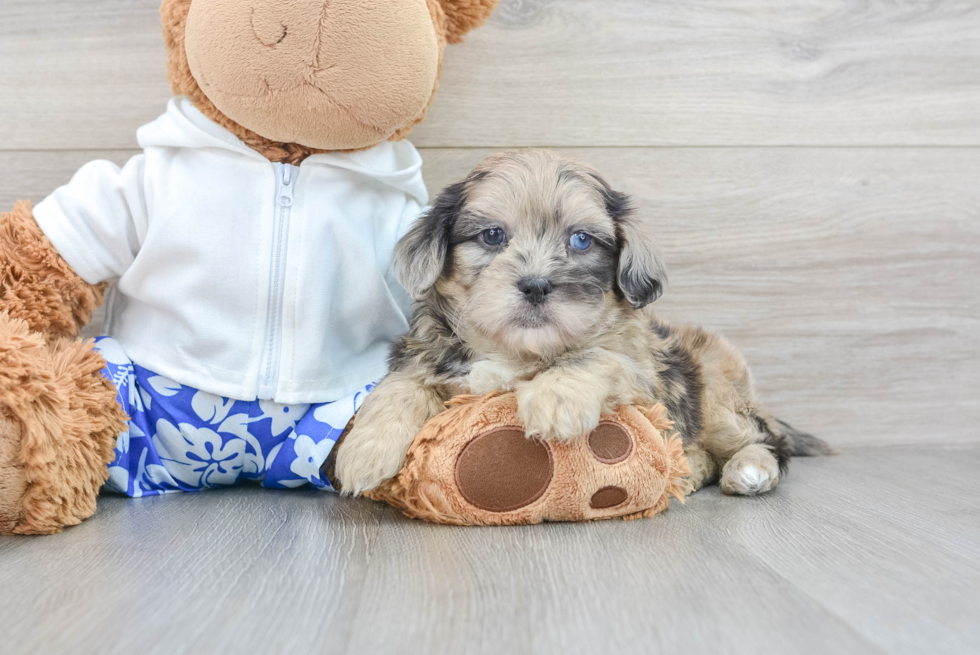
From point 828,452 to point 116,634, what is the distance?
226 cm

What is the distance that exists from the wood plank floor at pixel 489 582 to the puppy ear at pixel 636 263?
533 millimetres

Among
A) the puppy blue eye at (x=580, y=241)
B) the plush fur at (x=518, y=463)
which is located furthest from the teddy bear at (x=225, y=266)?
the puppy blue eye at (x=580, y=241)

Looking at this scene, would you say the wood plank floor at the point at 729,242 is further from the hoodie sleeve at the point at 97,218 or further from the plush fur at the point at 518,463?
the hoodie sleeve at the point at 97,218

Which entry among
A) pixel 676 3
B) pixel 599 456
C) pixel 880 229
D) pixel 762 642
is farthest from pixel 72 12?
pixel 880 229

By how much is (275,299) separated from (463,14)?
882 millimetres

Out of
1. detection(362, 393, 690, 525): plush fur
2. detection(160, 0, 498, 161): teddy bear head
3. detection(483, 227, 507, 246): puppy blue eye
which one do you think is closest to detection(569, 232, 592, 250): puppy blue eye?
detection(483, 227, 507, 246): puppy blue eye

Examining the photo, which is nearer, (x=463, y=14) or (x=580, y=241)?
(x=580, y=241)

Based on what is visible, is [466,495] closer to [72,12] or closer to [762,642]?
[762,642]

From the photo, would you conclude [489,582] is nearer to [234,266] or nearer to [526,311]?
[526,311]

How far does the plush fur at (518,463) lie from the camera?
1571 mm

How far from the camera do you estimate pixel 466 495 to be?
1.57m

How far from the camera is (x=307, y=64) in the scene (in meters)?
1.59

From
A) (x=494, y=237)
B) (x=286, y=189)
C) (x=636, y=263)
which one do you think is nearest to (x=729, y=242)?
(x=636, y=263)

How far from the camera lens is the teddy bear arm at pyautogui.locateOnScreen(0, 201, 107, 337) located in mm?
1742
